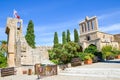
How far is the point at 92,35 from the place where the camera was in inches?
1928

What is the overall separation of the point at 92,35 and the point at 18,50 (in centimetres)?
2818

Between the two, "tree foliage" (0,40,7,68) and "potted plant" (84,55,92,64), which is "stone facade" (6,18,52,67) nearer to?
"tree foliage" (0,40,7,68)

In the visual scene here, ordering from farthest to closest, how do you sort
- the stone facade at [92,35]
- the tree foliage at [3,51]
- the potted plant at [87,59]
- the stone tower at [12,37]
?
the stone facade at [92,35]
the tree foliage at [3,51]
the stone tower at [12,37]
the potted plant at [87,59]

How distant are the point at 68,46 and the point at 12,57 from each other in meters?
8.37

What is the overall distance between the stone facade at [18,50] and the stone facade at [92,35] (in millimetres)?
21023

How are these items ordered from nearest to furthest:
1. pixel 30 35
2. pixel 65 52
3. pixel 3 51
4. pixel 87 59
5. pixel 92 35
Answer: pixel 87 59, pixel 65 52, pixel 3 51, pixel 30 35, pixel 92 35

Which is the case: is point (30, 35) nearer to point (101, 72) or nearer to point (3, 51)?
point (3, 51)

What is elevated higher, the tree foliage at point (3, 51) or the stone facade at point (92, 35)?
the stone facade at point (92, 35)

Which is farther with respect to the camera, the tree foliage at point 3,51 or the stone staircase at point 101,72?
the tree foliage at point 3,51

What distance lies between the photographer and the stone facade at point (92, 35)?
149ft

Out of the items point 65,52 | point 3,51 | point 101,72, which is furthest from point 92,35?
point 101,72

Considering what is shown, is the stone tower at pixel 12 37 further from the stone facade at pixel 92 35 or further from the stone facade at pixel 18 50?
the stone facade at pixel 92 35

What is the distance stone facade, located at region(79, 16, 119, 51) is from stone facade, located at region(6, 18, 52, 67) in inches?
828

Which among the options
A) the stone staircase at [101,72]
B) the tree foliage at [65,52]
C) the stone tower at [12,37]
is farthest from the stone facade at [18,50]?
the stone staircase at [101,72]
